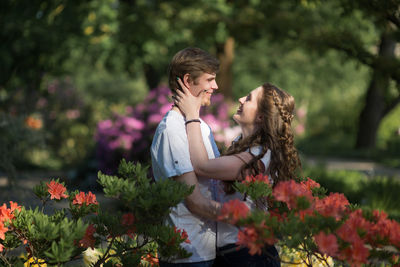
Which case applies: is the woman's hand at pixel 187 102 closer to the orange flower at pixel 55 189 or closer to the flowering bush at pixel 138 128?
the orange flower at pixel 55 189

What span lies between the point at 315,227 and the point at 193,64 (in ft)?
3.04

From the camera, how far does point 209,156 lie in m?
2.36

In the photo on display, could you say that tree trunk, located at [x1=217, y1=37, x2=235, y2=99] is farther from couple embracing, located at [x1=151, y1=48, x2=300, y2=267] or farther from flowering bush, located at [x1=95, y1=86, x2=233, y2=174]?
couple embracing, located at [x1=151, y1=48, x2=300, y2=267]

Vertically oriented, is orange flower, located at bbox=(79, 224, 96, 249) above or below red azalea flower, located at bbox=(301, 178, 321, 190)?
below

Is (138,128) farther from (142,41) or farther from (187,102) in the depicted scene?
(187,102)

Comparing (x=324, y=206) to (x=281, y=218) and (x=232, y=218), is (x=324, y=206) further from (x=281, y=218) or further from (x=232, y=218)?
(x=232, y=218)

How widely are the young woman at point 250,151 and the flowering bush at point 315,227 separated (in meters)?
0.18

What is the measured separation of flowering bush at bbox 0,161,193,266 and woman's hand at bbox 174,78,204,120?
13.9 inches

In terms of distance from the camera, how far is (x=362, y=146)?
1579 cm

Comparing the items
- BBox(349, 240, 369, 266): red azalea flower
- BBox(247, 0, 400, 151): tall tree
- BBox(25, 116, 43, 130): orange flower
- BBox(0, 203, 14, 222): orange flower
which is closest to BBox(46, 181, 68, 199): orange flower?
BBox(0, 203, 14, 222): orange flower

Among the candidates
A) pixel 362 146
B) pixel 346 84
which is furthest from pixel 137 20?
pixel 346 84

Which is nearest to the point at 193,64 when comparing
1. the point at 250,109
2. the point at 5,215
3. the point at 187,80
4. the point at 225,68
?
the point at 187,80

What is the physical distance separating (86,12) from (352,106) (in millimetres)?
13140

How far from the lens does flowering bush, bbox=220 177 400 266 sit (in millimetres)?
1862
